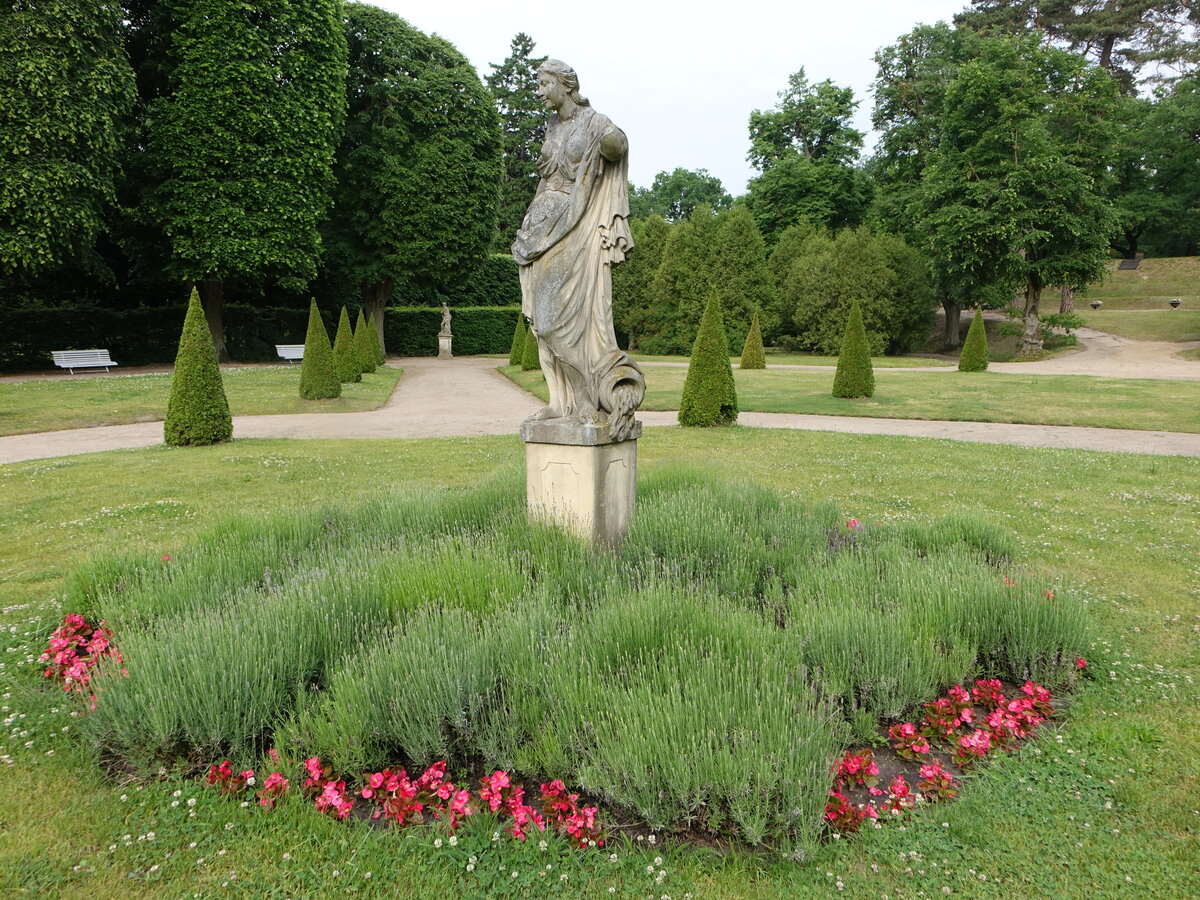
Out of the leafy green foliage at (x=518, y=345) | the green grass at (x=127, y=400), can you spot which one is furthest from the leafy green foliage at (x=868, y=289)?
the green grass at (x=127, y=400)

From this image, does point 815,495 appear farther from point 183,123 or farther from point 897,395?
point 183,123

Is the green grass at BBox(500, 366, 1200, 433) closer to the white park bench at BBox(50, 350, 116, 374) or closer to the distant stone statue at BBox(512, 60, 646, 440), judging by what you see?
the distant stone statue at BBox(512, 60, 646, 440)

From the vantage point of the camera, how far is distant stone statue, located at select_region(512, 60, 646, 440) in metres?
5.26

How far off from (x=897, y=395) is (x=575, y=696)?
1814 cm

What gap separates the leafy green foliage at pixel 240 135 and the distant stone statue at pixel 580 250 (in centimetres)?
2125

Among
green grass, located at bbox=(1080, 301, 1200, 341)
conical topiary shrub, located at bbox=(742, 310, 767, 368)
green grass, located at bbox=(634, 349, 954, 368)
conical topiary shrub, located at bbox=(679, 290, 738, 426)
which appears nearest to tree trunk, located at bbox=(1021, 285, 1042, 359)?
green grass, located at bbox=(634, 349, 954, 368)

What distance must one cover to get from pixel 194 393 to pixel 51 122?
11645 millimetres

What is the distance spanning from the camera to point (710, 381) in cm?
1414

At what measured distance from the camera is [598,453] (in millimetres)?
5250

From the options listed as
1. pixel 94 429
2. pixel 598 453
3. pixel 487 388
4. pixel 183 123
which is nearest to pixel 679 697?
pixel 598 453

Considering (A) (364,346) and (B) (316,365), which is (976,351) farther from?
(A) (364,346)

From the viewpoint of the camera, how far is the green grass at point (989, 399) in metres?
15.6

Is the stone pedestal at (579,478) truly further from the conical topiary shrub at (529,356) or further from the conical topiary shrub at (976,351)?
the conical topiary shrub at (976,351)

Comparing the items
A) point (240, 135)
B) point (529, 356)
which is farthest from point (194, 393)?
point (529, 356)
